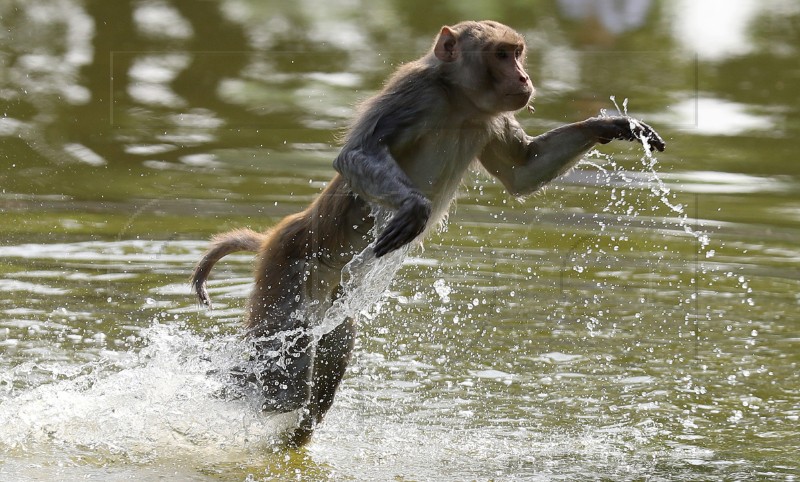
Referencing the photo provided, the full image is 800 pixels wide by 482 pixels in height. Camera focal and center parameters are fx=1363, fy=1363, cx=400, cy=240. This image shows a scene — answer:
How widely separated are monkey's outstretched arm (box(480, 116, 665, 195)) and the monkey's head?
0.31 m

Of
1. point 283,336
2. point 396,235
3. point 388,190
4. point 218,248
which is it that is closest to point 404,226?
point 396,235

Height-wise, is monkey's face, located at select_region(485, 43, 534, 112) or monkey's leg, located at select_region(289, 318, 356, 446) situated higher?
monkey's face, located at select_region(485, 43, 534, 112)

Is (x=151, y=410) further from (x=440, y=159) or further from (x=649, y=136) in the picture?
(x=649, y=136)

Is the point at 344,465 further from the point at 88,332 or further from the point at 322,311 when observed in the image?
the point at 88,332

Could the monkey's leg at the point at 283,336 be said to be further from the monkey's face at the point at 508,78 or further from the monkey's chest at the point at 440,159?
the monkey's face at the point at 508,78

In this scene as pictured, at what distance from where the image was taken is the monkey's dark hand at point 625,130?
→ 6.21 metres

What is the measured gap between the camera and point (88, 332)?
6.94 meters

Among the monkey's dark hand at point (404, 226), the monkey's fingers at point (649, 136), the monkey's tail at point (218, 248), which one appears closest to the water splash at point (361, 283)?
the monkey's tail at point (218, 248)

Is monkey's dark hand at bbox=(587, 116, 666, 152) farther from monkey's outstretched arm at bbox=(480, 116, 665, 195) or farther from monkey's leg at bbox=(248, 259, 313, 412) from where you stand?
monkey's leg at bbox=(248, 259, 313, 412)

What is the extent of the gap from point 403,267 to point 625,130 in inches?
92.6

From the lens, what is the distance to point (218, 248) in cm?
627

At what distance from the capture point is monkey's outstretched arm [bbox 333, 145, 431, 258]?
17.4 ft

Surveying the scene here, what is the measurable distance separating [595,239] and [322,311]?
324 cm

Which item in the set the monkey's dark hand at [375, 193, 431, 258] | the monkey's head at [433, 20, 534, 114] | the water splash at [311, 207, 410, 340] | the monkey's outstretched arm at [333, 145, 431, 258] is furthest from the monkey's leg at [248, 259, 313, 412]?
the monkey's head at [433, 20, 534, 114]
